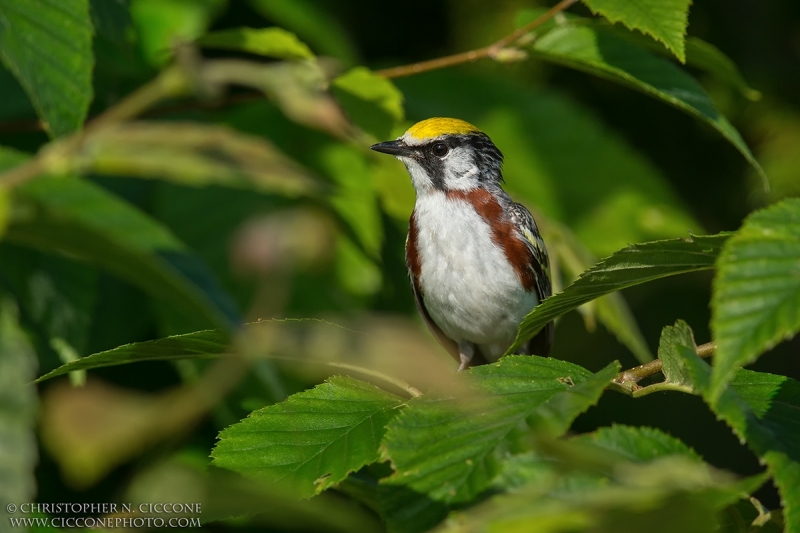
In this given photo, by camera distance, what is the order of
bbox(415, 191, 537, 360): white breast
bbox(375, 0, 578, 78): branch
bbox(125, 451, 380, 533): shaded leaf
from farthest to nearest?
bbox(415, 191, 537, 360): white breast
bbox(375, 0, 578, 78): branch
bbox(125, 451, 380, 533): shaded leaf

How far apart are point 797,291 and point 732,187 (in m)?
5.01

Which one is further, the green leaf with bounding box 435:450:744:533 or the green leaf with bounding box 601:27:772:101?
the green leaf with bounding box 601:27:772:101

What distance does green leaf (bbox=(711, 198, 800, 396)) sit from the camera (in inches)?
59.5

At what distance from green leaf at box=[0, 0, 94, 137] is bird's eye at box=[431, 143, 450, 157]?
2379 mm

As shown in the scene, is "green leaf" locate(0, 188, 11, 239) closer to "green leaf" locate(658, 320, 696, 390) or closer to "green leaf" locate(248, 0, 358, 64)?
"green leaf" locate(658, 320, 696, 390)

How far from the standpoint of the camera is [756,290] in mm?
1562

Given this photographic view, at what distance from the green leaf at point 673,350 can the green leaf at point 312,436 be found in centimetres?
65

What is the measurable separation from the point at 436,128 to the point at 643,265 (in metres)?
2.71

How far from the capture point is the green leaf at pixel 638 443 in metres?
1.64

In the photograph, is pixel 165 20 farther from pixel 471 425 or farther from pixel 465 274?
pixel 471 425

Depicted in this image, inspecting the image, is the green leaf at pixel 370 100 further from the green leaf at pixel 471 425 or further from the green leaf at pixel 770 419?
the green leaf at pixel 770 419

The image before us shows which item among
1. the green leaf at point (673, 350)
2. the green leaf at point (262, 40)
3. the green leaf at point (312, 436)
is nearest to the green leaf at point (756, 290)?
the green leaf at point (673, 350)

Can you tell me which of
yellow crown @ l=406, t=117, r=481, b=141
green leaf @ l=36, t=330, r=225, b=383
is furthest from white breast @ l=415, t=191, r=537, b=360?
green leaf @ l=36, t=330, r=225, b=383

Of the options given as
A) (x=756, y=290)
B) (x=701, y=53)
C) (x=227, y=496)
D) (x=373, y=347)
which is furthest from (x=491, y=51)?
(x=227, y=496)
